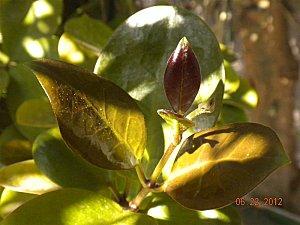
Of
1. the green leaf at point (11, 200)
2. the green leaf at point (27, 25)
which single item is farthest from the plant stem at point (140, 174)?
the green leaf at point (27, 25)

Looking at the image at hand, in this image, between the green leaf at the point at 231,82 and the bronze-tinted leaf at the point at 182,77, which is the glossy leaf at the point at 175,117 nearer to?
the bronze-tinted leaf at the point at 182,77

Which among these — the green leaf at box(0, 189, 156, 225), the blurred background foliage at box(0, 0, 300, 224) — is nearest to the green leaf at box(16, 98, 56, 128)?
the blurred background foliage at box(0, 0, 300, 224)

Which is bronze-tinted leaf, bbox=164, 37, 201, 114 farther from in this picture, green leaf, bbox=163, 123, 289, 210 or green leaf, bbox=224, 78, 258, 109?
green leaf, bbox=224, 78, 258, 109

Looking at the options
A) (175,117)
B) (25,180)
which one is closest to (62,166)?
(25,180)

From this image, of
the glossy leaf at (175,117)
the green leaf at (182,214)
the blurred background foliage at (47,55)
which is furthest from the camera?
the blurred background foliage at (47,55)

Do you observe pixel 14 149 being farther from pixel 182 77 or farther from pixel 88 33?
pixel 182 77

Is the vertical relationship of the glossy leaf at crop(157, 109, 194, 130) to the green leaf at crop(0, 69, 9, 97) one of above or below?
above
